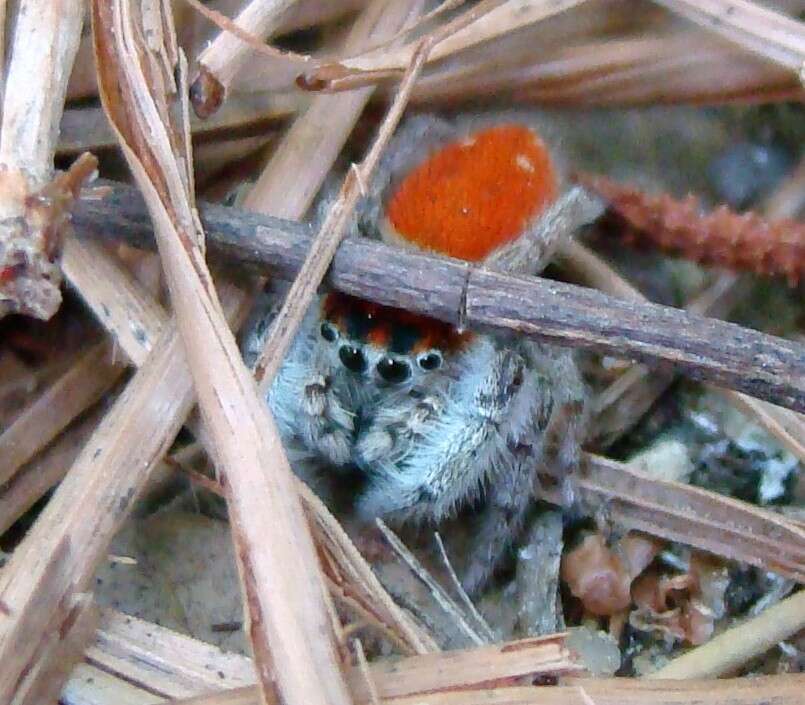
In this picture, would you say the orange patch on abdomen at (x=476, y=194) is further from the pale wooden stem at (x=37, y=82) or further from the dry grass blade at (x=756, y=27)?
the pale wooden stem at (x=37, y=82)

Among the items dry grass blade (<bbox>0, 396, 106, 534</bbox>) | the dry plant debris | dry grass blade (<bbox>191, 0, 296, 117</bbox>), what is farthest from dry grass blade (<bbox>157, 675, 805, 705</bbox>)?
dry grass blade (<bbox>191, 0, 296, 117</bbox>)

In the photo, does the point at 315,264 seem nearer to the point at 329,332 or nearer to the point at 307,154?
the point at 329,332

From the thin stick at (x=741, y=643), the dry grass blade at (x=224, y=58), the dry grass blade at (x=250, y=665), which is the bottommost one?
the thin stick at (x=741, y=643)

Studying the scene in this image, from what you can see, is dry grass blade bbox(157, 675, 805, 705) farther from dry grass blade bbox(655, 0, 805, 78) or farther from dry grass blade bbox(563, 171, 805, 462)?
dry grass blade bbox(655, 0, 805, 78)

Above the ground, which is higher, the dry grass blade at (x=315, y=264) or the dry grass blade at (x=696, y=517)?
the dry grass blade at (x=315, y=264)

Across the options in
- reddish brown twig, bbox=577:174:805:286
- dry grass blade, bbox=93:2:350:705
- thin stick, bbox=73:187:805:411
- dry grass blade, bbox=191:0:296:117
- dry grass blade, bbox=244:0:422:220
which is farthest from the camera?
reddish brown twig, bbox=577:174:805:286

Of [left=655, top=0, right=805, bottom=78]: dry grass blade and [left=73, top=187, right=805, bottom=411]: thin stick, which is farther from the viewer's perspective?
[left=655, top=0, right=805, bottom=78]: dry grass blade

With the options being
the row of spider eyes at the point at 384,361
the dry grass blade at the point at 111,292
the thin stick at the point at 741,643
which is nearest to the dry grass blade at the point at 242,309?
the dry grass blade at the point at 111,292

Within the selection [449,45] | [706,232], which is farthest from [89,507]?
[706,232]
